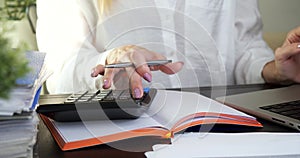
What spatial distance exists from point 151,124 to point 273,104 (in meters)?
0.25

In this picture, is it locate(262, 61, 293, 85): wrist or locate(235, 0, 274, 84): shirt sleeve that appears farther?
locate(235, 0, 274, 84): shirt sleeve

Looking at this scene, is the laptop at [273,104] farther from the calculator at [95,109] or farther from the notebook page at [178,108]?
the calculator at [95,109]

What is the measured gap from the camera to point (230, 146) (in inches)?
16.6

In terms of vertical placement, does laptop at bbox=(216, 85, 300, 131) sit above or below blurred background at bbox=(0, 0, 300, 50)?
below

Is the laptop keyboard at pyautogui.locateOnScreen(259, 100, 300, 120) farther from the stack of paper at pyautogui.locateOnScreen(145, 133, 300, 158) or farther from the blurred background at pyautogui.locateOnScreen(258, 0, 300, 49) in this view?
the blurred background at pyautogui.locateOnScreen(258, 0, 300, 49)

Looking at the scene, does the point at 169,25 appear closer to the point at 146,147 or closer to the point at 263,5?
the point at 146,147

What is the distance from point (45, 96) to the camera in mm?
809

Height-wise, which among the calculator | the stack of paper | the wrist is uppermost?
the calculator

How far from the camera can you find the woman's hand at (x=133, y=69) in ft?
2.02

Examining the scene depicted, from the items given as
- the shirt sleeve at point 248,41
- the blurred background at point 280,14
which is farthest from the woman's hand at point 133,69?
the blurred background at point 280,14

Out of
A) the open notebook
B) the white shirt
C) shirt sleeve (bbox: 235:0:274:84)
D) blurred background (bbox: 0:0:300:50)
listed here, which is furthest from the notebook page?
blurred background (bbox: 0:0:300:50)

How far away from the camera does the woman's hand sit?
614 millimetres

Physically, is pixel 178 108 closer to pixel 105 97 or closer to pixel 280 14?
pixel 105 97

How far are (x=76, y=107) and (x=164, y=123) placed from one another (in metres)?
0.11
